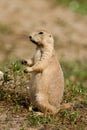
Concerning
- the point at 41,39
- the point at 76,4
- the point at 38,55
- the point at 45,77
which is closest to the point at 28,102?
the point at 45,77

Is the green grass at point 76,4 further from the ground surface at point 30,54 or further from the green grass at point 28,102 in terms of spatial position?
the green grass at point 28,102

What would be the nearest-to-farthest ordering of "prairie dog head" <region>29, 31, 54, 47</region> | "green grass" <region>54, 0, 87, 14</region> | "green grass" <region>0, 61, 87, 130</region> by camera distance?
"green grass" <region>0, 61, 87, 130</region> → "prairie dog head" <region>29, 31, 54, 47</region> → "green grass" <region>54, 0, 87, 14</region>

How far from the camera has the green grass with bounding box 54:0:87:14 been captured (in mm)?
19000

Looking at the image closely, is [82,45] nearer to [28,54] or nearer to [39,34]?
[28,54]

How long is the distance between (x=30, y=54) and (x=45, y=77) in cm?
794

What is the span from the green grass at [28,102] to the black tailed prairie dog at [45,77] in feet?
0.56

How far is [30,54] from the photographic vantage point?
1526 centimetres

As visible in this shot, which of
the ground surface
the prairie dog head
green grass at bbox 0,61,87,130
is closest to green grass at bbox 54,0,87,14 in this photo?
the ground surface

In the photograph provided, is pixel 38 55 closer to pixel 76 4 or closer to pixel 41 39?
pixel 41 39

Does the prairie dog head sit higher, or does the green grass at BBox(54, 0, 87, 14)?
the green grass at BBox(54, 0, 87, 14)

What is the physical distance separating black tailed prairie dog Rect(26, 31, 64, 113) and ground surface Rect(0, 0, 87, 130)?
0.58ft

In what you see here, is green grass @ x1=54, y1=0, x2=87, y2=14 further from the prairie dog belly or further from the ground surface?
the prairie dog belly

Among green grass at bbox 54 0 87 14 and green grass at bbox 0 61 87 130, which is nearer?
green grass at bbox 0 61 87 130

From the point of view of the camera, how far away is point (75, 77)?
13.5m
